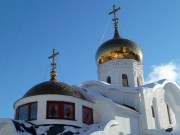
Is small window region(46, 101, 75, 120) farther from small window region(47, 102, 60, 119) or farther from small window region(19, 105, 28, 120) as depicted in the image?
small window region(19, 105, 28, 120)

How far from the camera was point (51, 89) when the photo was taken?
1273 centimetres

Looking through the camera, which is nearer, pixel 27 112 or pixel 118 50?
pixel 27 112

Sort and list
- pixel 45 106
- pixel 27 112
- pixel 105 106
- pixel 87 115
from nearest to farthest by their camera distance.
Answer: pixel 45 106 < pixel 27 112 < pixel 87 115 < pixel 105 106

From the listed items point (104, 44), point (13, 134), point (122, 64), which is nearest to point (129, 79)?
point (122, 64)

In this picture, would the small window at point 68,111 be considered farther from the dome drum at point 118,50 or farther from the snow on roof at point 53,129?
the dome drum at point 118,50

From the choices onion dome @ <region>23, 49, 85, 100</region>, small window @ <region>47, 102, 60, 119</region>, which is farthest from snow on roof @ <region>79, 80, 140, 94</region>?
small window @ <region>47, 102, 60, 119</region>

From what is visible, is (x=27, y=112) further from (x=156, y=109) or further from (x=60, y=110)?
(x=156, y=109)

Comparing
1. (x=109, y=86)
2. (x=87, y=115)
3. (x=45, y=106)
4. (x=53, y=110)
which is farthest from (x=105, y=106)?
(x=45, y=106)

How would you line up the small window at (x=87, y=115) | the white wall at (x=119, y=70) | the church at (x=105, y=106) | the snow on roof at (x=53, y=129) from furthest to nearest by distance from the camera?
the white wall at (x=119, y=70) → the small window at (x=87, y=115) → the church at (x=105, y=106) → the snow on roof at (x=53, y=129)

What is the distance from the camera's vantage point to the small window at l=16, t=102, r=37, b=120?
12.4m

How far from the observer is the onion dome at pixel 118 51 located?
18.4m

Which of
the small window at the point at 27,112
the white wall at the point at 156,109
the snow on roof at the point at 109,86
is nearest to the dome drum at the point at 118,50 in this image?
the snow on roof at the point at 109,86

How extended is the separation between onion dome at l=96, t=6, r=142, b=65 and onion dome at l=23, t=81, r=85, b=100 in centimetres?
580

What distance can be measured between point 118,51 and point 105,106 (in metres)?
5.79
